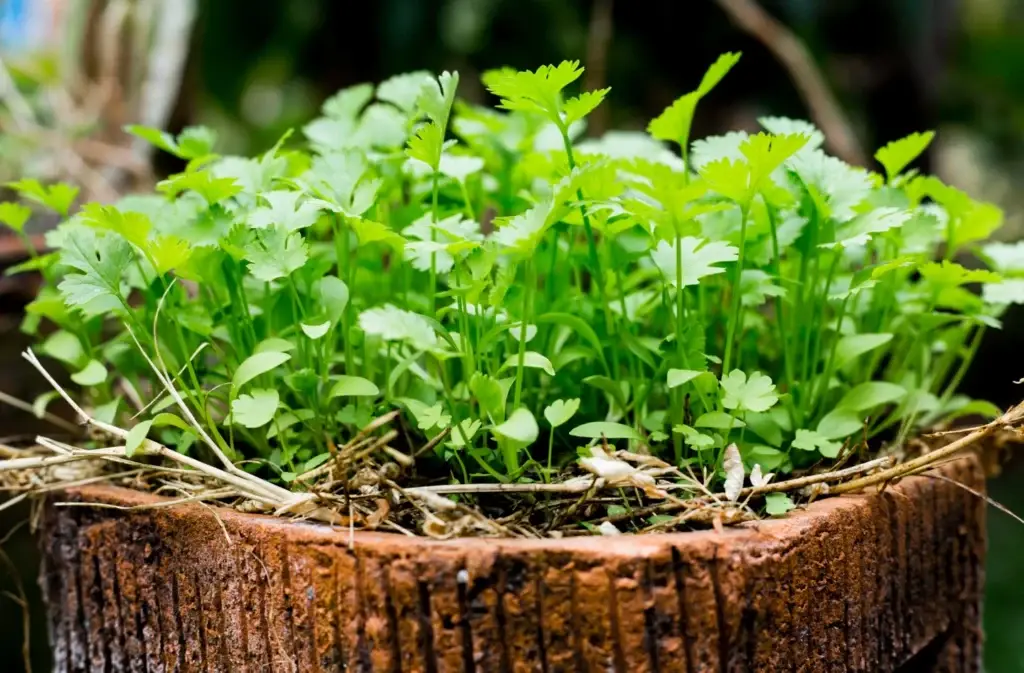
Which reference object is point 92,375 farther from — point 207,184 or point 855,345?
point 855,345

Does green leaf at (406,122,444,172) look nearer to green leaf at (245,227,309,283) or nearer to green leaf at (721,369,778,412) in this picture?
green leaf at (245,227,309,283)

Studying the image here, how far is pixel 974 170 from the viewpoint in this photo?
3.91 m

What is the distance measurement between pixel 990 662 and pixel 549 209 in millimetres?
1197

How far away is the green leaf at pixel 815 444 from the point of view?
623mm

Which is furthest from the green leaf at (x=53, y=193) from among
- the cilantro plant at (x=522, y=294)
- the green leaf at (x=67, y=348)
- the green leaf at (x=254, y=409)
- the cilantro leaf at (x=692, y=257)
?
the cilantro leaf at (x=692, y=257)

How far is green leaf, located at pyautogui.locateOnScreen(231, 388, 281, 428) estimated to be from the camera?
571 mm

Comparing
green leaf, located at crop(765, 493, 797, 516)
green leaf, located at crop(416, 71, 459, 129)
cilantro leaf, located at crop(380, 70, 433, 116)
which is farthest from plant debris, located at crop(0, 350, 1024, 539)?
cilantro leaf, located at crop(380, 70, 433, 116)

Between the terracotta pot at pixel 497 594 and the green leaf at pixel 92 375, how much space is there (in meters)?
0.10

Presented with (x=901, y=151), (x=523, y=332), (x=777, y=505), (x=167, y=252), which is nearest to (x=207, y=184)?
(x=167, y=252)

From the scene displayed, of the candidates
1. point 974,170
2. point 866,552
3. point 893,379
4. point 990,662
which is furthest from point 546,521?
point 974,170

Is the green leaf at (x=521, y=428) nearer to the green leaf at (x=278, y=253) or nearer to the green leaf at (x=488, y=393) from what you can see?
the green leaf at (x=488, y=393)

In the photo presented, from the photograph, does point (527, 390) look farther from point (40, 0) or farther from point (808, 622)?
point (40, 0)

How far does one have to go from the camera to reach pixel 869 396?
2.28ft

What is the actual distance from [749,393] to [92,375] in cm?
56
